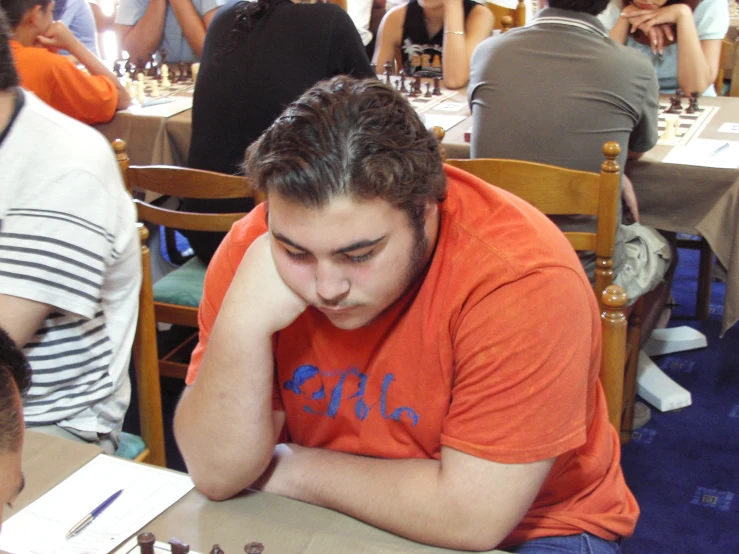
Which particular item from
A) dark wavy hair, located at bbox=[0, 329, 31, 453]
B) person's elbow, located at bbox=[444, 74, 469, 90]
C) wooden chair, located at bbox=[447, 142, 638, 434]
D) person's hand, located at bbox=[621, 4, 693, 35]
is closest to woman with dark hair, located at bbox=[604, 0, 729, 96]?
person's hand, located at bbox=[621, 4, 693, 35]

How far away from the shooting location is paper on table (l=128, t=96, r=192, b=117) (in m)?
2.94

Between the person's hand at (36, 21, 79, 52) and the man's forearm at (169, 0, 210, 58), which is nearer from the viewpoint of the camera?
the person's hand at (36, 21, 79, 52)

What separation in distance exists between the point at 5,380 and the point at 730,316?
2.11 meters

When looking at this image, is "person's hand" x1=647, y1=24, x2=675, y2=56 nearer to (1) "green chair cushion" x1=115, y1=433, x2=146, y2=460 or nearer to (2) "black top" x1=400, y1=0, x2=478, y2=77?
(2) "black top" x1=400, y1=0, x2=478, y2=77

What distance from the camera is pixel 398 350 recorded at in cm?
108

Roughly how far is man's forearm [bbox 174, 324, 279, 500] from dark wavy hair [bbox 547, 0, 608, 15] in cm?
145

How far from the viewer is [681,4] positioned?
10.0 feet

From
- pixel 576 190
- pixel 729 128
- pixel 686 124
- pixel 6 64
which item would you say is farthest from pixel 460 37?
pixel 6 64

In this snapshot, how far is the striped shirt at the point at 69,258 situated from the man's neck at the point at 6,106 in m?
0.02

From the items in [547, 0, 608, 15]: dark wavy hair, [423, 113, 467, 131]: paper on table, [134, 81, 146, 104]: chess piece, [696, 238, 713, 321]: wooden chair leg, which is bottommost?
[696, 238, 713, 321]: wooden chair leg

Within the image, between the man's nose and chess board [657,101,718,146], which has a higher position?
the man's nose

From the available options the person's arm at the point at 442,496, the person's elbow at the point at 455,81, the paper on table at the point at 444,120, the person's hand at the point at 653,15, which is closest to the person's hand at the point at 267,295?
Answer: the person's arm at the point at 442,496

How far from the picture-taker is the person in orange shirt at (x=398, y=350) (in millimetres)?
945

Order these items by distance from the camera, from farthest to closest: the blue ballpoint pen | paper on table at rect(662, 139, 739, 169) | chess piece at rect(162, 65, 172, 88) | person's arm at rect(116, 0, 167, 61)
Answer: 1. person's arm at rect(116, 0, 167, 61)
2. chess piece at rect(162, 65, 172, 88)
3. paper on table at rect(662, 139, 739, 169)
4. the blue ballpoint pen
